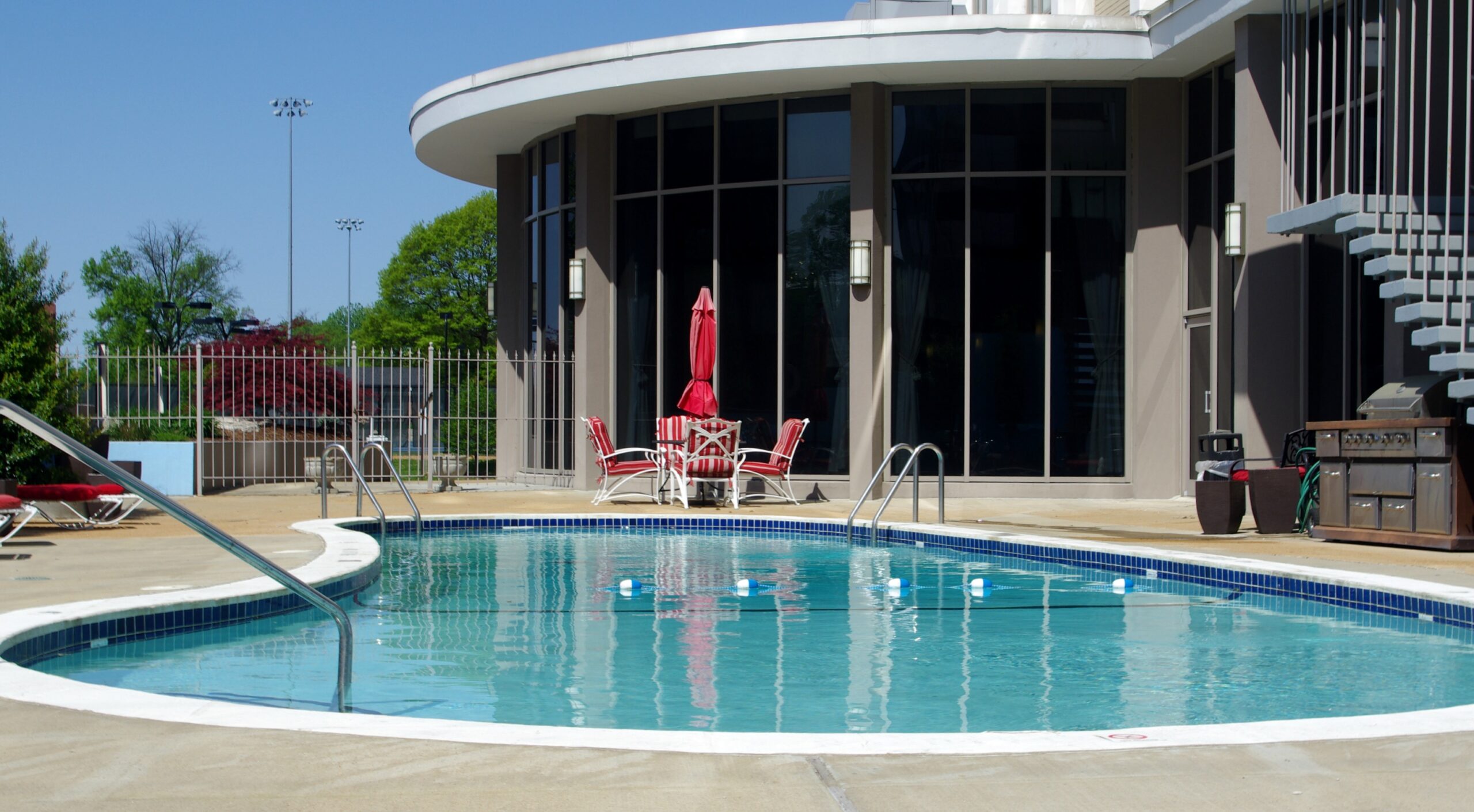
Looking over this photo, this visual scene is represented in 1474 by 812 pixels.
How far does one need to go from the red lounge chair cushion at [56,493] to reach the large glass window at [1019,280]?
8.40m

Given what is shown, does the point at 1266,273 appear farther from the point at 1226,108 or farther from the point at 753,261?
the point at 753,261

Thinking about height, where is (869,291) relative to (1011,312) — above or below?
above

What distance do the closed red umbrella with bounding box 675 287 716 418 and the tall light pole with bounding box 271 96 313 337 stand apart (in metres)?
37.2

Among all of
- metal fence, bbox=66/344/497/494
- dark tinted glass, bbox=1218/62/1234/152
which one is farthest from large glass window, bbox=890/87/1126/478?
metal fence, bbox=66/344/497/494

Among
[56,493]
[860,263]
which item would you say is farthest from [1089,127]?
[56,493]

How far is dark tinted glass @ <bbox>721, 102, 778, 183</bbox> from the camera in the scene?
15.3m

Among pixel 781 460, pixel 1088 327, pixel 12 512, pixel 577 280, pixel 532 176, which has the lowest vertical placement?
pixel 12 512

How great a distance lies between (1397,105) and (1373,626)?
5.80 metres

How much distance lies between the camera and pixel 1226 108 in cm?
1352

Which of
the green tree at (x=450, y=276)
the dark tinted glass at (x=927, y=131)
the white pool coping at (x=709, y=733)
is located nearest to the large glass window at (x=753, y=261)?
the dark tinted glass at (x=927, y=131)

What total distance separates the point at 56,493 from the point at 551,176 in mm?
8681

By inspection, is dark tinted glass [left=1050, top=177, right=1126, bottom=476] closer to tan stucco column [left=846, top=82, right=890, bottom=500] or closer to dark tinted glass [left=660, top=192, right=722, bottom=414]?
tan stucco column [left=846, top=82, right=890, bottom=500]

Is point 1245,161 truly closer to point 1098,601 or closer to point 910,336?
point 910,336

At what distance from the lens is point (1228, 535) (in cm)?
997
